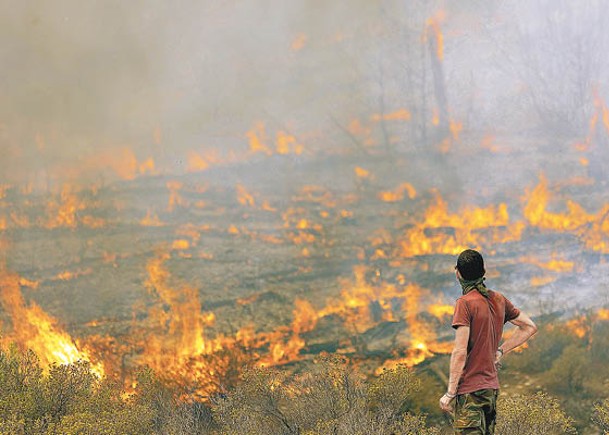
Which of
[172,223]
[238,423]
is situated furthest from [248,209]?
[238,423]

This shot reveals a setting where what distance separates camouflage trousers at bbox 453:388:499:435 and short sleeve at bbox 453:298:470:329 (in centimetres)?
79

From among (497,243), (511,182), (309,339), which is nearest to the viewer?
(309,339)

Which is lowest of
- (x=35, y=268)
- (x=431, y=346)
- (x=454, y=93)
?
(x=431, y=346)

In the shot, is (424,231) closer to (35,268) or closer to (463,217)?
(463,217)

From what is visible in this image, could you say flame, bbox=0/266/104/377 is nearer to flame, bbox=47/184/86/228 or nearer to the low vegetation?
flame, bbox=47/184/86/228

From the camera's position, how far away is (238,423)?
11.0 metres

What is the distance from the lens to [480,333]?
4809mm

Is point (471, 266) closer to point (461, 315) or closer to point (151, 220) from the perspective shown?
point (461, 315)

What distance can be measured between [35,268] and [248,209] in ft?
47.6

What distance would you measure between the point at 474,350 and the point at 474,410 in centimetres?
63

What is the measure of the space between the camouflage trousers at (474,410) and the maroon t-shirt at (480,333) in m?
0.08

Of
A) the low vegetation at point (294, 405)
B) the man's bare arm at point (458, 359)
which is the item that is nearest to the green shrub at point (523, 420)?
the low vegetation at point (294, 405)

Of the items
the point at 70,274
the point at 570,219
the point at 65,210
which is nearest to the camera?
the point at 570,219

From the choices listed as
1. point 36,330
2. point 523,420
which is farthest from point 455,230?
point 36,330
